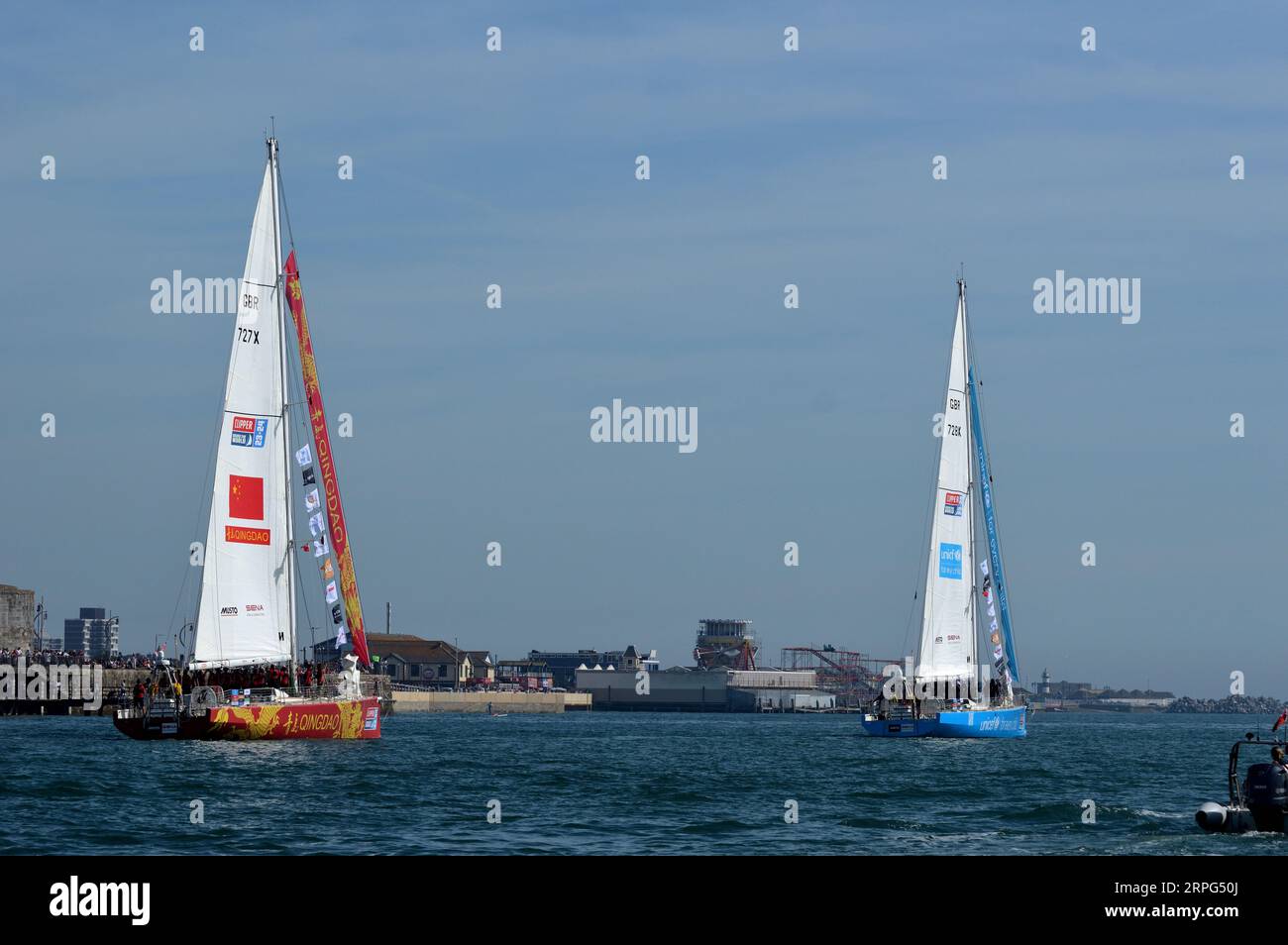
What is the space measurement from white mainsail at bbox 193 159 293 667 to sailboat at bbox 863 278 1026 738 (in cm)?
3446

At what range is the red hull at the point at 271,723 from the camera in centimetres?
5756

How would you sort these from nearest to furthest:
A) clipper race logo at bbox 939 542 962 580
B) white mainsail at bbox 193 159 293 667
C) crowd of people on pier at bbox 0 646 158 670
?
1. white mainsail at bbox 193 159 293 667
2. clipper race logo at bbox 939 542 962 580
3. crowd of people on pier at bbox 0 646 158 670

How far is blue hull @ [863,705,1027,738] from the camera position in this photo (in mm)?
80000

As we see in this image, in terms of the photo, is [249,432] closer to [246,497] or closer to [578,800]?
[246,497]

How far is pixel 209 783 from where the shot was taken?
42906mm

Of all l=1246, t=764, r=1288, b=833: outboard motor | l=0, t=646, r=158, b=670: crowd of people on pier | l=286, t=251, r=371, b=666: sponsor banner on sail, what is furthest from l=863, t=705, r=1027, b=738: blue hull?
l=0, t=646, r=158, b=670: crowd of people on pier

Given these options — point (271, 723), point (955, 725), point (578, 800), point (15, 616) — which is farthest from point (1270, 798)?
point (15, 616)

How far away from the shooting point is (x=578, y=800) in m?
40.7

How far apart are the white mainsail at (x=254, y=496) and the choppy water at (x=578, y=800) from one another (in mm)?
4330

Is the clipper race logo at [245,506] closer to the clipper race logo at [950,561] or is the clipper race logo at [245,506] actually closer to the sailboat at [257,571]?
the sailboat at [257,571]

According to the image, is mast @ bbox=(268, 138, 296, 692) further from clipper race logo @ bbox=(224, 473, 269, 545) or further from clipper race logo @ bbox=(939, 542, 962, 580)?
clipper race logo @ bbox=(939, 542, 962, 580)
